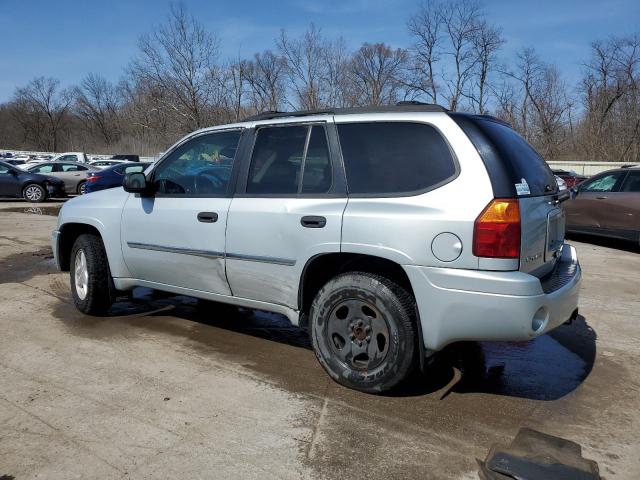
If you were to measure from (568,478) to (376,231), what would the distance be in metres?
1.68

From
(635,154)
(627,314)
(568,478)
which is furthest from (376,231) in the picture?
(635,154)

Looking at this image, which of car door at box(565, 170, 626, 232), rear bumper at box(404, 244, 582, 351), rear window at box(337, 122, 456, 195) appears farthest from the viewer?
car door at box(565, 170, 626, 232)

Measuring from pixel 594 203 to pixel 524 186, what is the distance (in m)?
8.26

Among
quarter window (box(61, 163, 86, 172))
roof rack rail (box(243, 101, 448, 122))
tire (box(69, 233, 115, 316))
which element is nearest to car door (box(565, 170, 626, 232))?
roof rack rail (box(243, 101, 448, 122))

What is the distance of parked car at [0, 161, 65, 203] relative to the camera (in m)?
19.0

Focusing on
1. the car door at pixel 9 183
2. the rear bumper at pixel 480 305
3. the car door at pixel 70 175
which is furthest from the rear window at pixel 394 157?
the car door at pixel 70 175

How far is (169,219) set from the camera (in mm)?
4566

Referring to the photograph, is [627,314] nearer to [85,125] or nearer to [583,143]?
[583,143]

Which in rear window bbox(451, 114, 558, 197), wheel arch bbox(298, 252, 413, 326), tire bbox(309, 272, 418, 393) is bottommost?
tire bbox(309, 272, 418, 393)

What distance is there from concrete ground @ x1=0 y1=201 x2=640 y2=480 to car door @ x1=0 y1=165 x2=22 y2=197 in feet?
51.4

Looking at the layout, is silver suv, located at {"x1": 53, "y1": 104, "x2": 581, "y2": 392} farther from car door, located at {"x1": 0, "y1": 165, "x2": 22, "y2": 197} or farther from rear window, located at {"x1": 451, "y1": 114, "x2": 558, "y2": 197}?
car door, located at {"x1": 0, "y1": 165, "x2": 22, "y2": 197}

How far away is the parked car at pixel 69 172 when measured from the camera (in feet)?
70.4

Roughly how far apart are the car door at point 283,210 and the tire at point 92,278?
5.44 ft

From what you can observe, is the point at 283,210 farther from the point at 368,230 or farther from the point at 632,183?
the point at 632,183
